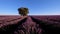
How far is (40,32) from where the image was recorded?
6.08 metres

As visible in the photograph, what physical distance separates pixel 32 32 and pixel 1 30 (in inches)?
97.3

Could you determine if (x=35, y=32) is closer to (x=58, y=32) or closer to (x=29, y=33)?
(x=29, y=33)

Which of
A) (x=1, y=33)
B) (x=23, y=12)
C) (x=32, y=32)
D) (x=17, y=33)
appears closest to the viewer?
(x=17, y=33)

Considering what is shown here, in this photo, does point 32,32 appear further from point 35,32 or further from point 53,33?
point 53,33

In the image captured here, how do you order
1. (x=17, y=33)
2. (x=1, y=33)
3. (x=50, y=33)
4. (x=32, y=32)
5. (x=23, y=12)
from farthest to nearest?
(x=23, y=12)
(x=1, y=33)
(x=50, y=33)
(x=32, y=32)
(x=17, y=33)

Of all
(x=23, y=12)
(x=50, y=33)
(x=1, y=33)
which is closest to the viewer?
(x=50, y=33)

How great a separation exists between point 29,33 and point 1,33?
2174mm

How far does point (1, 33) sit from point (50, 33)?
3.00 metres

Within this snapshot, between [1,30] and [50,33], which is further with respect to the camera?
[1,30]

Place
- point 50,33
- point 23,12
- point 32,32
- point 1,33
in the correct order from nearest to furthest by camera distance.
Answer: point 32,32 → point 50,33 → point 1,33 → point 23,12

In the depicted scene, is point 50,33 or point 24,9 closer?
point 50,33

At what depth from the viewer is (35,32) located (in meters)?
6.36

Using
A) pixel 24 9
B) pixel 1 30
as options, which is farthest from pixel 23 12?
pixel 1 30

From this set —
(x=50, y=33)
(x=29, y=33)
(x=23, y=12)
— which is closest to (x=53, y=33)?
(x=50, y=33)
